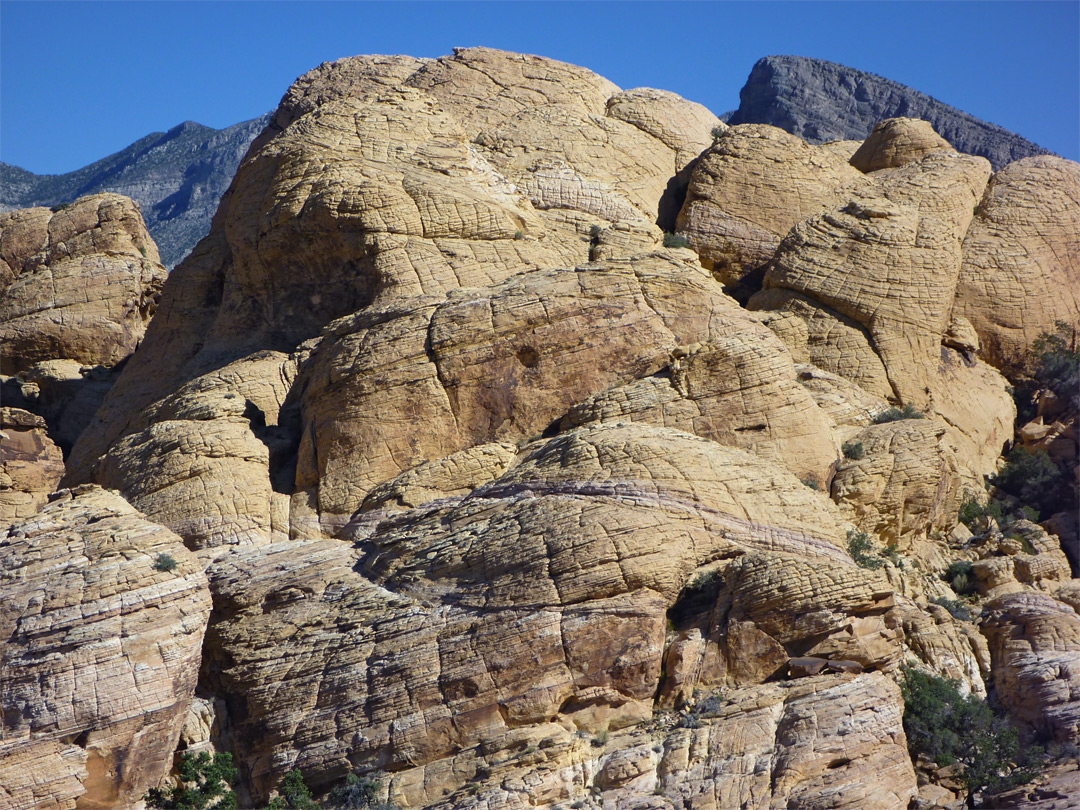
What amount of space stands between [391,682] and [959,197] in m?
25.6

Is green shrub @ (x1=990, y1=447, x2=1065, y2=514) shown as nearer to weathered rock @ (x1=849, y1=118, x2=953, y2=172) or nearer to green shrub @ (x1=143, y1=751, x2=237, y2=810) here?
weathered rock @ (x1=849, y1=118, x2=953, y2=172)

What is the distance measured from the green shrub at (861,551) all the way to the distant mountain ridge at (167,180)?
74.8 metres

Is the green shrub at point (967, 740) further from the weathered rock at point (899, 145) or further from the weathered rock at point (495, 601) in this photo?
the weathered rock at point (899, 145)

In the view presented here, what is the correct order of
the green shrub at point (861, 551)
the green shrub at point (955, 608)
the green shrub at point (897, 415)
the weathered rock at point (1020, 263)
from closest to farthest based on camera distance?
the green shrub at point (861, 551), the green shrub at point (955, 608), the green shrub at point (897, 415), the weathered rock at point (1020, 263)

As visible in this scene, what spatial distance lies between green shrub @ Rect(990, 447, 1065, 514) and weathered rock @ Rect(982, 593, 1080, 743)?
17.8 ft

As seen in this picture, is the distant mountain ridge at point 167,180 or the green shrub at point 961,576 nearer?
the green shrub at point 961,576

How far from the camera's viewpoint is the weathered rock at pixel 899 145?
4781cm

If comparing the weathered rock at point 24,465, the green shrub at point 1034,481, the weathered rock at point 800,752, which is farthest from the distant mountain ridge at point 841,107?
the weathered rock at point 800,752

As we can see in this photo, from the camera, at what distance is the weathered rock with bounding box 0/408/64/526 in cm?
4072

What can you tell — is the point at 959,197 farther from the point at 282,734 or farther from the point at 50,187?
the point at 50,187

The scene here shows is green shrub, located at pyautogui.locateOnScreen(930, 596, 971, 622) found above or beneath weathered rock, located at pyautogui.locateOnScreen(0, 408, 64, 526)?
beneath

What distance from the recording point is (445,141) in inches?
1700

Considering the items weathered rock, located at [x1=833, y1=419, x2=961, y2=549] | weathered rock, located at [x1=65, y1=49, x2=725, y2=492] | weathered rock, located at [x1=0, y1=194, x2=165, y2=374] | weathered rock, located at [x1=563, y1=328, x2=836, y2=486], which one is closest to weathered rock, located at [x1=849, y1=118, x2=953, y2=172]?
weathered rock, located at [x1=65, y1=49, x2=725, y2=492]

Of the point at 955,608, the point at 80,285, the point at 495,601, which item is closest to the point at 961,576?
the point at 955,608
